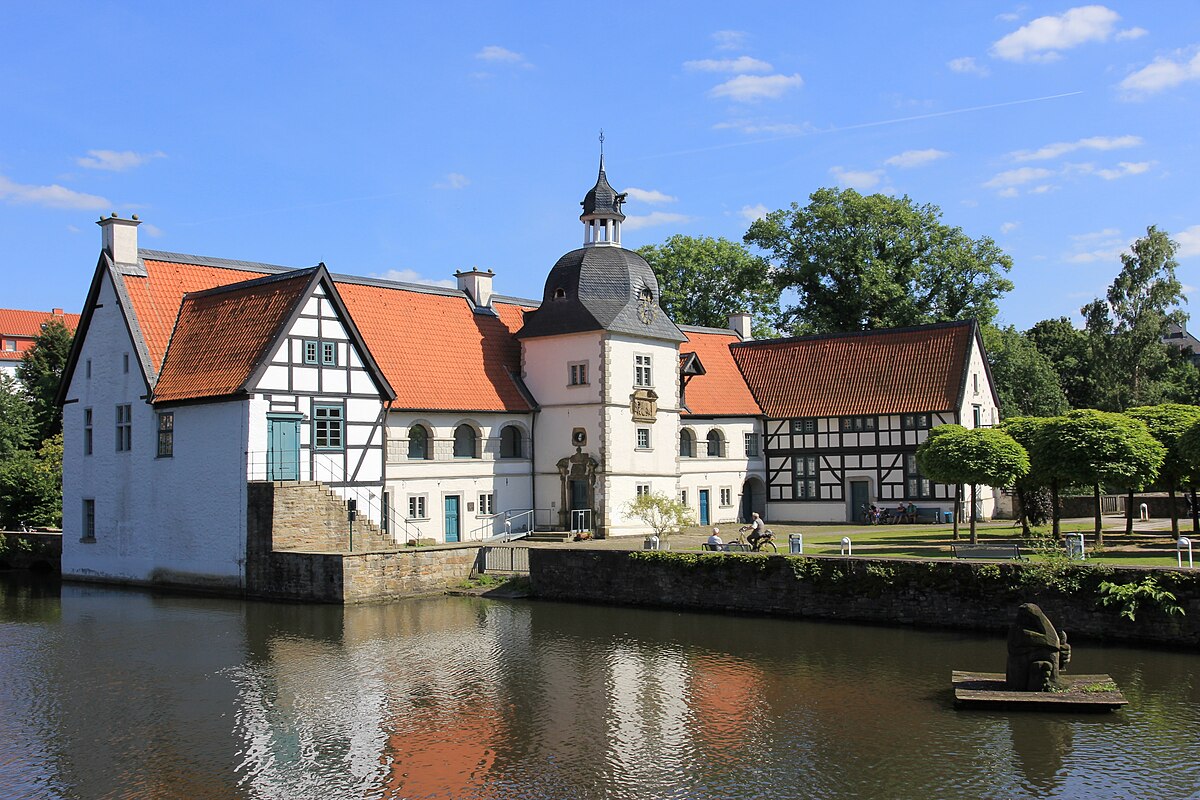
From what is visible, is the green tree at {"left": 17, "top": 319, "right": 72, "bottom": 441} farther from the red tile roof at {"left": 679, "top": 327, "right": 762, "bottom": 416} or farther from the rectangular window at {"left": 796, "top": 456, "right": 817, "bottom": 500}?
the rectangular window at {"left": 796, "top": 456, "right": 817, "bottom": 500}

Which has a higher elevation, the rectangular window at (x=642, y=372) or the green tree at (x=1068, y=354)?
the green tree at (x=1068, y=354)

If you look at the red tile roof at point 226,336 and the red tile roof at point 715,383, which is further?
the red tile roof at point 715,383

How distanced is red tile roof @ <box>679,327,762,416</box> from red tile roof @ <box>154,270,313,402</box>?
1638cm

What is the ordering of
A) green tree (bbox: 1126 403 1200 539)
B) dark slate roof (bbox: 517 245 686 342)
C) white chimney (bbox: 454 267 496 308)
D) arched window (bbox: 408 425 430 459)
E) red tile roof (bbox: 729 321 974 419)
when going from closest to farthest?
green tree (bbox: 1126 403 1200 539) → arched window (bbox: 408 425 430 459) → dark slate roof (bbox: 517 245 686 342) → white chimney (bbox: 454 267 496 308) → red tile roof (bbox: 729 321 974 419)

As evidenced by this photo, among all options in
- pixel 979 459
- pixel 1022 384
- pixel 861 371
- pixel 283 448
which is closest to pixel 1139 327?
pixel 1022 384

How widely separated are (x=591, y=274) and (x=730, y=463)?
1015 centimetres

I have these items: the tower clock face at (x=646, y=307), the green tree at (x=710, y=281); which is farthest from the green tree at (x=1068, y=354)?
the tower clock face at (x=646, y=307)

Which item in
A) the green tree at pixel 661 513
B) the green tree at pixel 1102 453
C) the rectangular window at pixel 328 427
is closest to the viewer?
the green tree at pixel 1102 453

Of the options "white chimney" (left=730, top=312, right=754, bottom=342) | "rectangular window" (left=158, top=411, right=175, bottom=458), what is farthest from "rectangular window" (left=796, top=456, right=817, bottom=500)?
"rectangular window" (left=158, top=411, right=175, bottom=458)

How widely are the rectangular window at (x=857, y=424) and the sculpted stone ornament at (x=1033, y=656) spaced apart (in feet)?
83.6

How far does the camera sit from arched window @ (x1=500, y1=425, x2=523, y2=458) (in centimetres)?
3716

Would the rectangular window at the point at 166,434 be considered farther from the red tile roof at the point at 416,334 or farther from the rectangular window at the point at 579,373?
the rectangular window at the point at 579,373

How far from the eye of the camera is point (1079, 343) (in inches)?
2687

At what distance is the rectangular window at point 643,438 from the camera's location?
37653 mm
